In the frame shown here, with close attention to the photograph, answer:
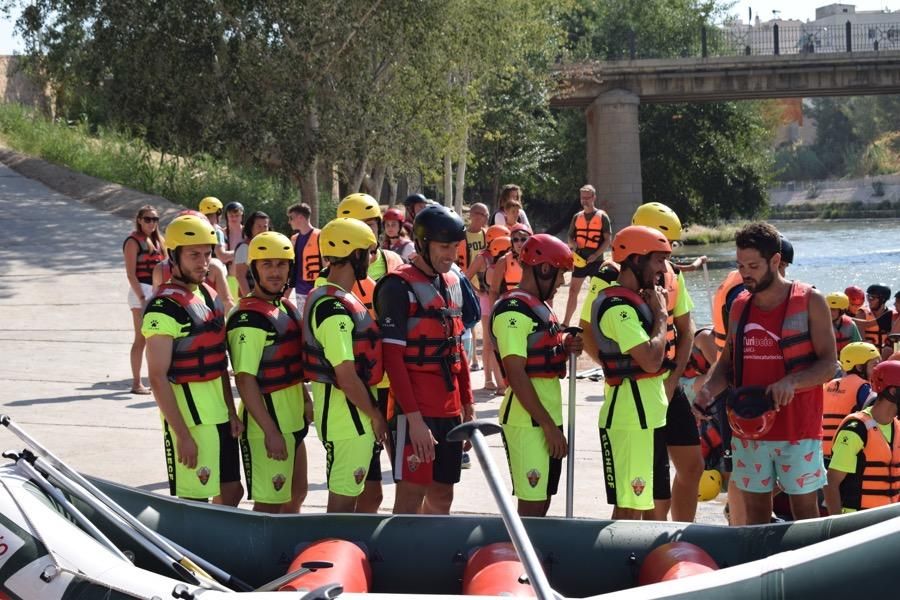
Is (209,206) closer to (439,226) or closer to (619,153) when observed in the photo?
(439,226)

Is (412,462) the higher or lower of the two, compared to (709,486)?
higher

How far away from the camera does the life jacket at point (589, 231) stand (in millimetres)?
13703

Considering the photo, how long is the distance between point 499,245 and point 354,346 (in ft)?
18.3

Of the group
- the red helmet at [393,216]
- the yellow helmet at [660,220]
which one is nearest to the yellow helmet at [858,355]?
the yellow helmet at [660,220]

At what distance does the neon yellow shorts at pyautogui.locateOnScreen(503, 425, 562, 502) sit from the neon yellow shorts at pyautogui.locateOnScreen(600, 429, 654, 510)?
0.29m

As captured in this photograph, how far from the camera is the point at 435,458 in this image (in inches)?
243

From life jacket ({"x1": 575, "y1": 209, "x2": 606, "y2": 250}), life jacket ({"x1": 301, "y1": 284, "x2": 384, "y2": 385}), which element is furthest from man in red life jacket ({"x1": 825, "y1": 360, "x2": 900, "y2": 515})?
life jacket ({"x1": 575, "y1": 209, "x2": 606, "y2": 250})

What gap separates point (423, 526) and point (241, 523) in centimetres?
82

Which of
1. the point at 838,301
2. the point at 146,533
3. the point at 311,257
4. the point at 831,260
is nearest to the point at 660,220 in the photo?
the point at 146,533

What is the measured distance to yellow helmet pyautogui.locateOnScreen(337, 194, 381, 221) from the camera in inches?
315

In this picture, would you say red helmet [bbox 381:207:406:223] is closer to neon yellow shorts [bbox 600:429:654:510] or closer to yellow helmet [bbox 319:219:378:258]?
yellow helmet [bbox 319:219:378:258]

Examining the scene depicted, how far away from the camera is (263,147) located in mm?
25328

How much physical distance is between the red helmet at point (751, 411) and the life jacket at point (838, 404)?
2.31 m

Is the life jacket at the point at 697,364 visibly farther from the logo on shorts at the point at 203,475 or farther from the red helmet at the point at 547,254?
the logo on shorts at the point at 203,475
